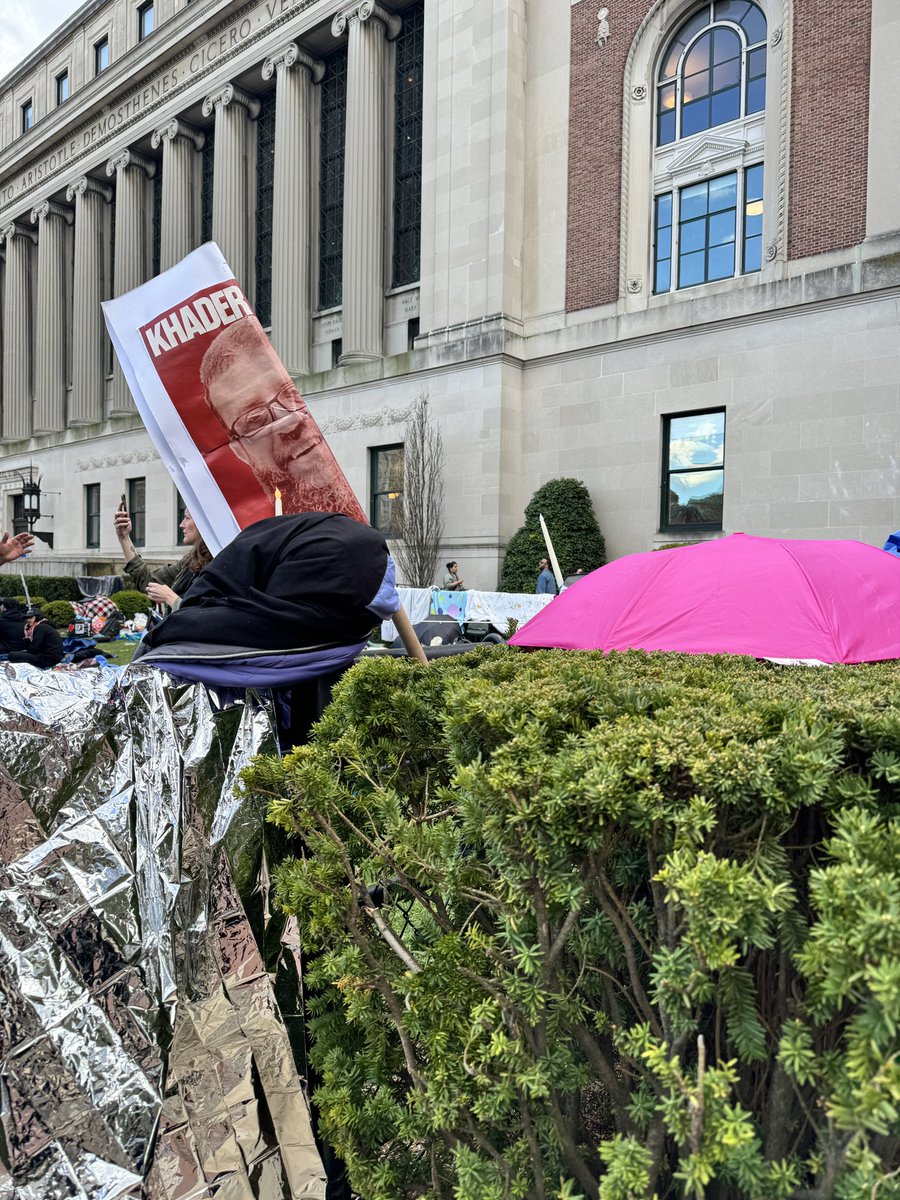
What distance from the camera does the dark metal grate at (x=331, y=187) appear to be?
26397 millimetres

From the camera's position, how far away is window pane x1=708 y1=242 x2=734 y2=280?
17.7 metres

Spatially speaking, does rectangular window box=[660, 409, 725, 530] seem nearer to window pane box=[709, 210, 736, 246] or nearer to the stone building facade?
the stone building facade

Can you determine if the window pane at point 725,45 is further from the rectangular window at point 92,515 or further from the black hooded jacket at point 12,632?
the rectangular window at point 92,515

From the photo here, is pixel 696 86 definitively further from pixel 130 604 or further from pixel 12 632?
pixel 130 604

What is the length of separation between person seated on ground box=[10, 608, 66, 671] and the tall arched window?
49.2 ft

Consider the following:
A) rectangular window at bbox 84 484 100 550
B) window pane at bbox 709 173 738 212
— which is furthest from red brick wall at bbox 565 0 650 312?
rectangular window at bbox 84 484 100 550

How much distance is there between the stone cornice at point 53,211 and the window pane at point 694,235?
31.3m

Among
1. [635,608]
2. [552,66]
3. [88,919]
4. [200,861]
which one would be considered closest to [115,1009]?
[88,919]

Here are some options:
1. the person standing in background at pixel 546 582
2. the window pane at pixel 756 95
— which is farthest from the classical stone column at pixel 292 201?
the window pane at pixel 756 95

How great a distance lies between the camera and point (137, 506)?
32688mm

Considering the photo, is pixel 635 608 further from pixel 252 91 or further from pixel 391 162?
pixel 252 91

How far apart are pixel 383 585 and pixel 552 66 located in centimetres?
2197

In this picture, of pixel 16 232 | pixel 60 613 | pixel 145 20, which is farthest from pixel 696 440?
pixel 16 232

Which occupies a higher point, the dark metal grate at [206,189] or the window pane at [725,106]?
the dark metal grate at [206,189]
